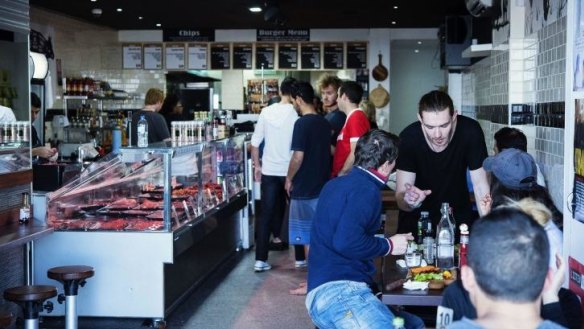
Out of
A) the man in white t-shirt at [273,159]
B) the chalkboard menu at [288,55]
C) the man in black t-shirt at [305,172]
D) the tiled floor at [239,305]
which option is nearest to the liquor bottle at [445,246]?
the tiled floor at [239,305]

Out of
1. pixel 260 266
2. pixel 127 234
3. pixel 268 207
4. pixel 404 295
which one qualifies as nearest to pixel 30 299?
pixel 127 234

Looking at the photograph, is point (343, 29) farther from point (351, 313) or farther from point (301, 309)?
point (351, 313)

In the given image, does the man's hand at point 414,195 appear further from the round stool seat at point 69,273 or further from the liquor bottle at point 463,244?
the round stool seat at point 69,273

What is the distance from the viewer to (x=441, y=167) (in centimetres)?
464

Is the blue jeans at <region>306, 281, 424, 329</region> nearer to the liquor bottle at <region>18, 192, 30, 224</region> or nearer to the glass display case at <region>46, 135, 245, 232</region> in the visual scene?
the glass display case at <region>46, 135, 245, 232</region>

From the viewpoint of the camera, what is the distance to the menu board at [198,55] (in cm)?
1451

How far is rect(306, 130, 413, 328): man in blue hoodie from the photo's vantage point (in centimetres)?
359

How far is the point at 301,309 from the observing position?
648 cm

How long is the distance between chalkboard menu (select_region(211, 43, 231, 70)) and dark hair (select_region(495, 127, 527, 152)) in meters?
9.25

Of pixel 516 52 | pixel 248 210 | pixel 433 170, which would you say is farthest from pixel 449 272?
pixel 248 210

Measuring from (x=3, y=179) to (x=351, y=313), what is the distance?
2626mm

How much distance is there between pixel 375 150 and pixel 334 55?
1072 cm

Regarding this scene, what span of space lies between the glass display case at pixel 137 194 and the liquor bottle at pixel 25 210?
21 cm

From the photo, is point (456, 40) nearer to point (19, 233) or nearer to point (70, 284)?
point (70, 284)
